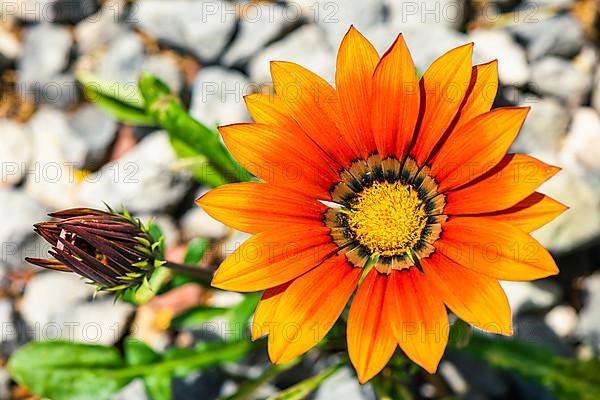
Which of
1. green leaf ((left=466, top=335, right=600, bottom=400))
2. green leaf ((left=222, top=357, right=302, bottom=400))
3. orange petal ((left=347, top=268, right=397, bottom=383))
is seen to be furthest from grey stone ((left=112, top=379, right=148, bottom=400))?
orange petal ((left=347, top=268, right=397, bottom=383))

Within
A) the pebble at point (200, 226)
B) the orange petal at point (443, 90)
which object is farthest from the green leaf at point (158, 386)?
the orange petal at point (443, 90)

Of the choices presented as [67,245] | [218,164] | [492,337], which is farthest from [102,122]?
[492,337]

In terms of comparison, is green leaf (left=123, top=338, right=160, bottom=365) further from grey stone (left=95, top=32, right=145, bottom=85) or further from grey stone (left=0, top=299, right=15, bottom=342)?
grey stone (left=95, top=32, right=145, bottom=85)

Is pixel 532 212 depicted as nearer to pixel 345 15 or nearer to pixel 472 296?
pixel 472 296

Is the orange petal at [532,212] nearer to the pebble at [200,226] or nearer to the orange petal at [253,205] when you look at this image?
the orange petal at [253,205]

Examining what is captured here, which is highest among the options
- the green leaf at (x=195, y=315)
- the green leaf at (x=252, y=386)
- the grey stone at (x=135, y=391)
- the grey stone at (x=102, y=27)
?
the grey stone at (x=102, y=27)

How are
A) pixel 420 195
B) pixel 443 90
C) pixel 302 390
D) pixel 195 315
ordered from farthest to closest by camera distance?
pixel 195 315 → pixel 302 390 → pixel 420 195 → pixel 443 90

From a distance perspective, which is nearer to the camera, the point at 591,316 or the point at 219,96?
the point at 591,316

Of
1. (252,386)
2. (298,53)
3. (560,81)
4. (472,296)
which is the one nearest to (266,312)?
(472,296)
